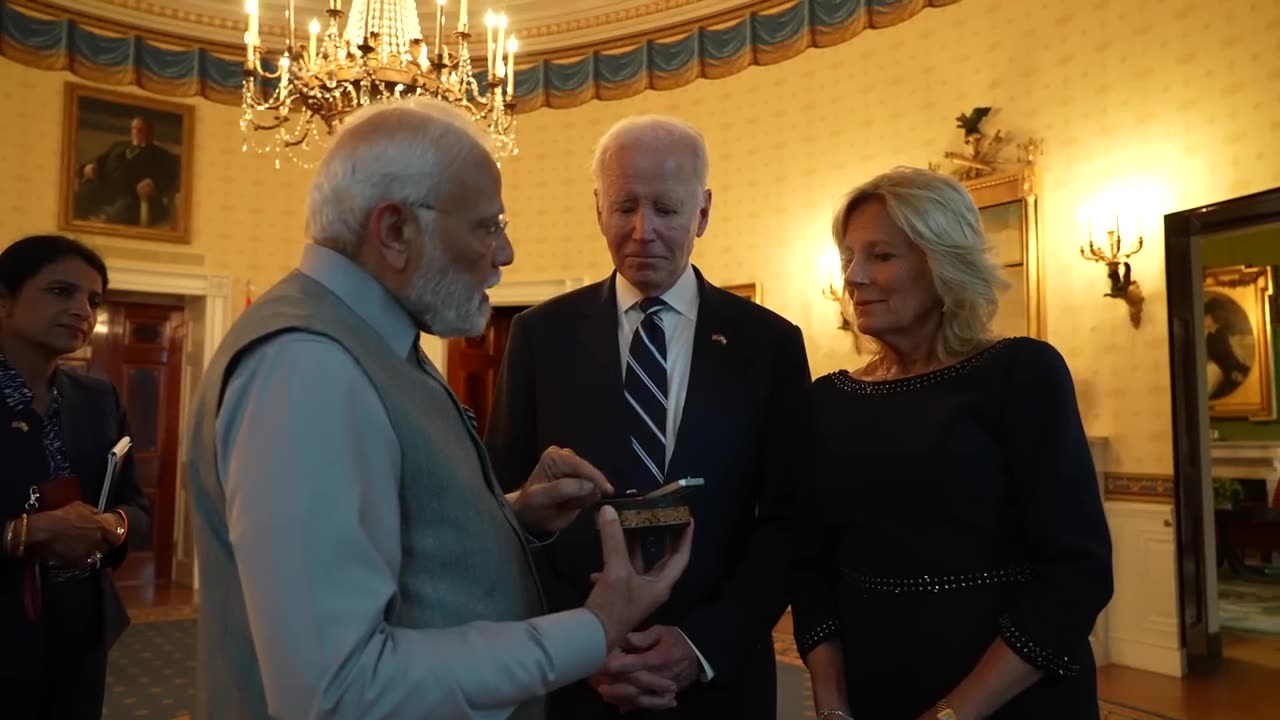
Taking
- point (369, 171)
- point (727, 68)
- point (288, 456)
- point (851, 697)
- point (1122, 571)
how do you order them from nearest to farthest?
point (288, 456), point (369, 171), point (851, 697), point (1122, 571), point (727, 68)

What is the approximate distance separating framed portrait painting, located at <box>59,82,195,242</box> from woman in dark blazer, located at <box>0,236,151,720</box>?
6.45m

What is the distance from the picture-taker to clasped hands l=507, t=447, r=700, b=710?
1.32 m

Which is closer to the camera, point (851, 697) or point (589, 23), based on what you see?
point (851, 697)

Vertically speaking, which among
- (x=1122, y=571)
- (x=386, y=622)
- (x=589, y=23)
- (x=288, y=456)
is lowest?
(x=1122, y=571)

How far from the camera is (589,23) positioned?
8930 millimetres

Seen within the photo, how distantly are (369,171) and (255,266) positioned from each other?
8324 millimetres

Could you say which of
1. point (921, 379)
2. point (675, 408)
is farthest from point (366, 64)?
point (921, 379)

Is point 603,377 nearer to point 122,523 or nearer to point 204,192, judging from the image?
point 122,523

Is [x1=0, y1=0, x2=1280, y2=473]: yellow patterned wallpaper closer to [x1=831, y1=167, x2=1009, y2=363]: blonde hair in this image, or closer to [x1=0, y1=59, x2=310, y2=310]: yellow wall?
[x1=0, y1=59, x2=310, y2=310]: yellow wall

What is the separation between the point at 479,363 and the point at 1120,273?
19.2ft

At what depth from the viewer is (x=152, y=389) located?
29.2 ft

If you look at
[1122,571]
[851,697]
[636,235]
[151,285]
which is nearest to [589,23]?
[151,285]

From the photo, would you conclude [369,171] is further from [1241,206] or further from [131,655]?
[131,655]

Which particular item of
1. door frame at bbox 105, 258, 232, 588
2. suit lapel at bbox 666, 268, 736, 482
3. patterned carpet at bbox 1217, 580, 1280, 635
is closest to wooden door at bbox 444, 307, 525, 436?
door frame at bbox 105, 258, 232, 588
